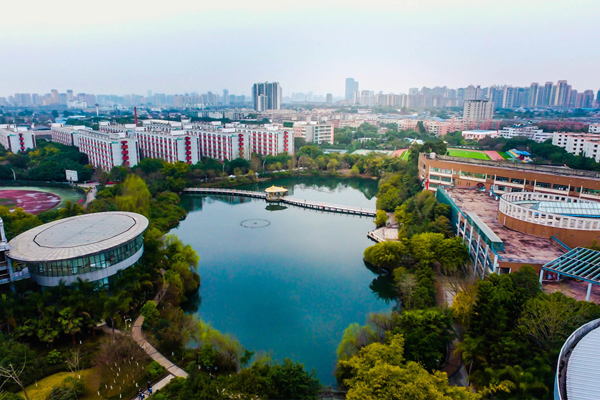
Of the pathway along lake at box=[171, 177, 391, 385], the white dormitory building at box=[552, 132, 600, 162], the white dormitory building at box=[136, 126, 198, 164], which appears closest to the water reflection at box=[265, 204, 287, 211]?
the pathway along lake at box=[171, 177, 391, 385]

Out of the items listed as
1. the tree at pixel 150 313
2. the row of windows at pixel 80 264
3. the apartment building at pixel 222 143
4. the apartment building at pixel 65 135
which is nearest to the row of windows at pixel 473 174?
the row of windows at pixel 80 264

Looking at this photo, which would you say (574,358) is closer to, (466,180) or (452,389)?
(452,389)

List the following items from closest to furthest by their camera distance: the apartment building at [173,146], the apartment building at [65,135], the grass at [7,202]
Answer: the grass at [7,202], the apartment building at [173,146], the apartment building at [65,135]

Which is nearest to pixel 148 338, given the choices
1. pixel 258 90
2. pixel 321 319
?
pixel 321 319

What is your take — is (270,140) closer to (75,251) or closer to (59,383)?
(75,251)

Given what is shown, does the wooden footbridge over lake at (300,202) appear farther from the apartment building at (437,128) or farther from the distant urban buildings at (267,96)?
the distant urban buildings at (267,96)
